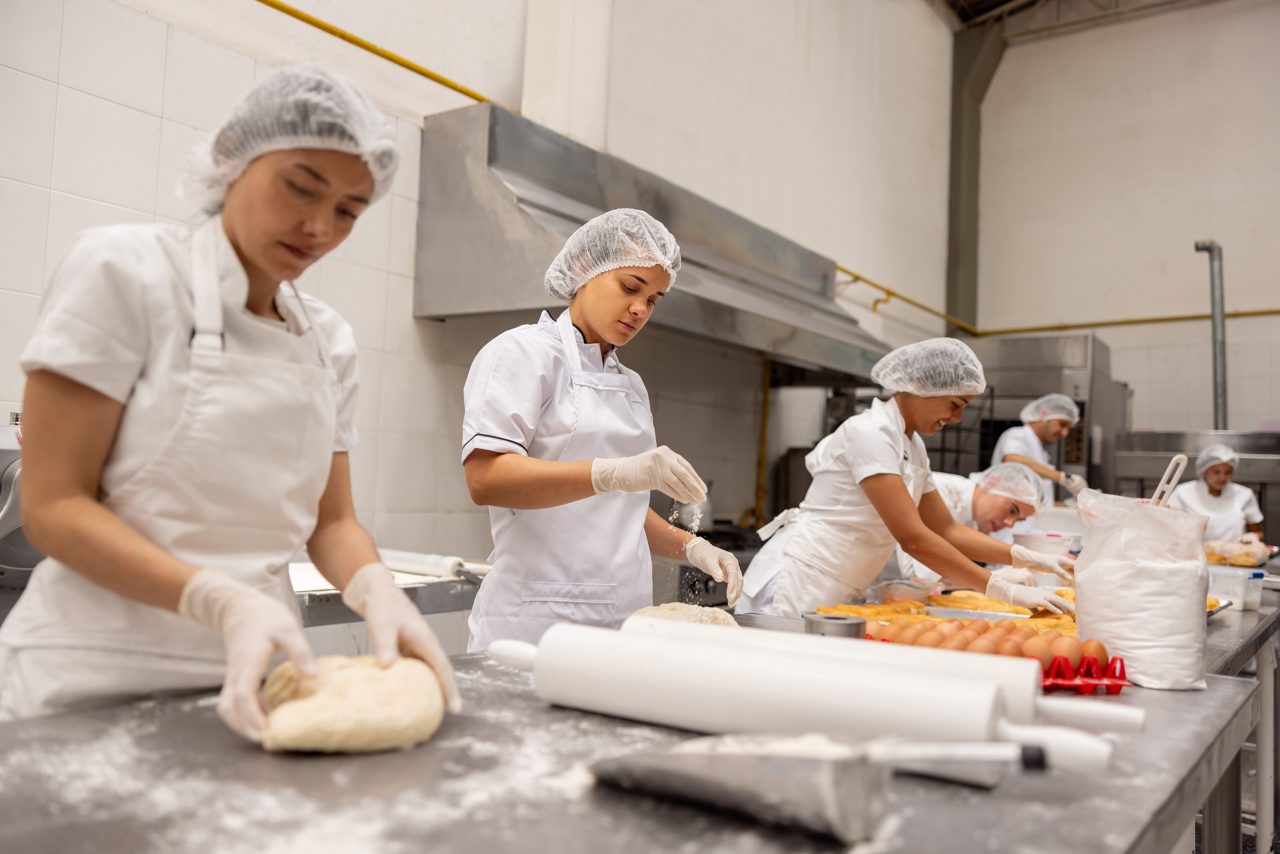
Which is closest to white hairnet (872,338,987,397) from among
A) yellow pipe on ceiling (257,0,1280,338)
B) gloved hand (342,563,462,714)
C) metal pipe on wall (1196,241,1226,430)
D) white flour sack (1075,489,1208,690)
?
white flour sack (1075,489,1208,690)

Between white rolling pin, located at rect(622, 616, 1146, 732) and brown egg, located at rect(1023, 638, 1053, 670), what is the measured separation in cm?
23

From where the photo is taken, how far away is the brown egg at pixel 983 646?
134 cm

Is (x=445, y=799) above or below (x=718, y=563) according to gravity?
below

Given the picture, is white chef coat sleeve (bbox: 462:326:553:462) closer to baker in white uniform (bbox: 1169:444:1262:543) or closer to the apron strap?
the apron strap

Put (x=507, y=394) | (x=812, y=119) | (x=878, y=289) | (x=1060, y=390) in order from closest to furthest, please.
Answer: (x=507, y=394)
(x=812, y=119)
(x=1060, y=390)
(x=878, y=289)

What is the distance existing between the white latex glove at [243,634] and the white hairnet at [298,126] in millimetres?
472

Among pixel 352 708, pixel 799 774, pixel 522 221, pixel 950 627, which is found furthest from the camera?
pixel 522 221

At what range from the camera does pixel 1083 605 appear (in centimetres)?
151

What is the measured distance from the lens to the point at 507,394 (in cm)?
165

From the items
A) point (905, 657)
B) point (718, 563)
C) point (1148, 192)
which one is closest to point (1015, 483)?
point (718, 563)

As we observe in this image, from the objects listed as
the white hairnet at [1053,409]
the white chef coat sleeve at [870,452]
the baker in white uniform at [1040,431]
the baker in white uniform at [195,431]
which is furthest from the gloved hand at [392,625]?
the white hairnet at [1053,409]

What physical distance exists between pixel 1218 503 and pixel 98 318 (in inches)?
235

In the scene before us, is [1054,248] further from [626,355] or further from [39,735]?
[39,735]

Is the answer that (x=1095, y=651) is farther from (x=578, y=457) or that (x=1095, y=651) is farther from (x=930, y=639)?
(x=578, y=457)
